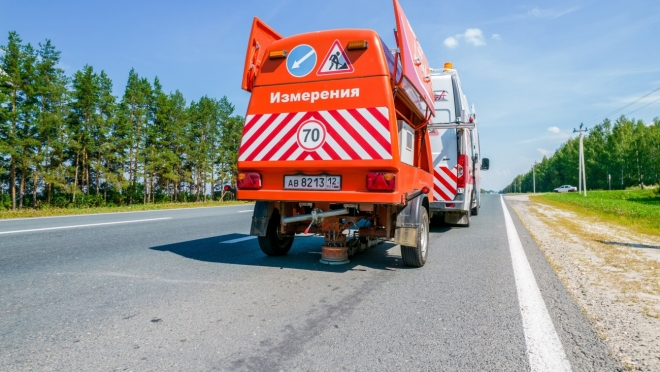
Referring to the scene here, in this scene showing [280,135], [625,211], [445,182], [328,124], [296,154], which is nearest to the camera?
[328,124]

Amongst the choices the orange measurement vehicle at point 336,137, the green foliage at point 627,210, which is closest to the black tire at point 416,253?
the orange measurement vehicle at point 336,137

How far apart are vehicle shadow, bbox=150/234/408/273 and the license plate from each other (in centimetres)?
103

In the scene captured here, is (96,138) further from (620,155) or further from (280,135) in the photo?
(620,155)

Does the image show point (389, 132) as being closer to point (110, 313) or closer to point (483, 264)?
point (483, 264)

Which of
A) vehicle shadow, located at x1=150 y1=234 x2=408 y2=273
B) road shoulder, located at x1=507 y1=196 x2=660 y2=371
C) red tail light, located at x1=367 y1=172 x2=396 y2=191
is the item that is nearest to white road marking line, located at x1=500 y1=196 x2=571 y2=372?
road shoulder, located at x1=507 y1=196 x2=660 y2=371

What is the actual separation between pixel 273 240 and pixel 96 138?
163ft

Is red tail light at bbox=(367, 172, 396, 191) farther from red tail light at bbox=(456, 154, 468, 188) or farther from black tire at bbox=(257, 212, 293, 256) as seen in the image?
red tail light at bbox=(456, 154, 468, 188)

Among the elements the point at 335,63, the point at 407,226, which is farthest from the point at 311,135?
the point at 407,226

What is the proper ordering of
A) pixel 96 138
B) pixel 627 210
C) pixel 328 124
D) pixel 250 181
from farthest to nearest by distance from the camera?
pixel 96 138 → pixel 627 210 → pixel 250 181 → pixel 328 124

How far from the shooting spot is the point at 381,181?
438 centimetres

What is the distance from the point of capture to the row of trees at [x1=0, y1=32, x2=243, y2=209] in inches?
1468

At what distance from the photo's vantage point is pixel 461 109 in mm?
9047

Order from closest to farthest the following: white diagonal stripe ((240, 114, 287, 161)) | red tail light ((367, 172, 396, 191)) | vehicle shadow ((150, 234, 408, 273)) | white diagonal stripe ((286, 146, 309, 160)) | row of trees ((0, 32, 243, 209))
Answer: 1. red tail light ((367, 172, 396, 191))
2. white diagonal stripe ((286, 146, 309, 160))
3. white diagonal stripe ((240, 114, 287, 161))
4. vehicle shadow ((150, 234, 408, 273))
5. row of trees ((0, 32, 243, 209))

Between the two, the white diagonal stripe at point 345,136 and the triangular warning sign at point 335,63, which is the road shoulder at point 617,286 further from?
the triangular warning sign at point 335,63
